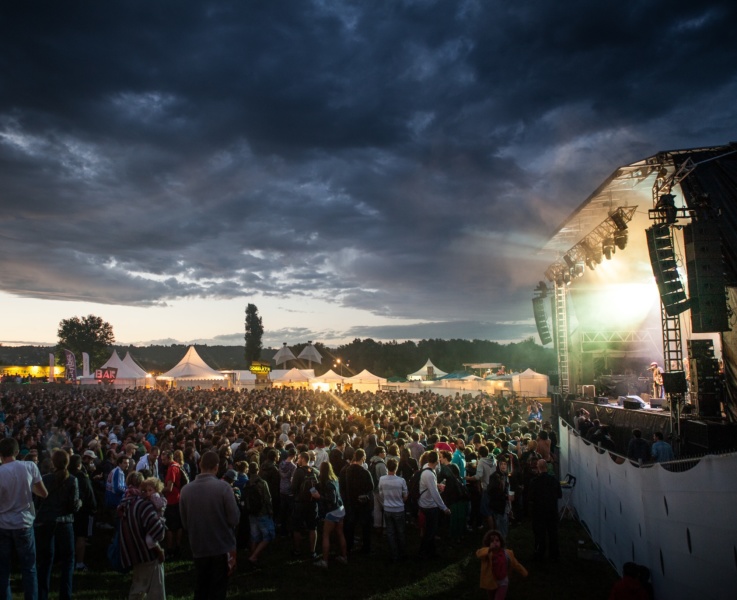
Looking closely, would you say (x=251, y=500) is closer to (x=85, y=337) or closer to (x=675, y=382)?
(x=675, y=382)

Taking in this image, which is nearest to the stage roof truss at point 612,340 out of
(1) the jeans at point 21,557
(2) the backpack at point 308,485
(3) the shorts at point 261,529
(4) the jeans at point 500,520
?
(4) the jeans at point 500,520

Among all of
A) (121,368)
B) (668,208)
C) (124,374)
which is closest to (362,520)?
(668,208)

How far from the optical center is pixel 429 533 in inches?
283

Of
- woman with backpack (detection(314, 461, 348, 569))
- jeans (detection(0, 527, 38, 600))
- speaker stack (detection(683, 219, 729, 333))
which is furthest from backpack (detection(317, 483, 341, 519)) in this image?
speaker stack (detection(683, 219, 729, 333))

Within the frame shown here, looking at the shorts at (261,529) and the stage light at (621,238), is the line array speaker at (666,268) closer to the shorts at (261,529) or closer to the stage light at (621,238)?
the stage light at (621,238)

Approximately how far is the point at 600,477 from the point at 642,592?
326 cm

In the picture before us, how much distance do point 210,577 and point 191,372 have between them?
3517cm

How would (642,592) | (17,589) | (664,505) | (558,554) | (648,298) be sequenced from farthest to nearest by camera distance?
1. (648,298)
2. (558,554)
3. (17,589)
4. (664,505)
5. (642,592)

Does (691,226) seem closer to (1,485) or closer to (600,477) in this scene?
(600,477)

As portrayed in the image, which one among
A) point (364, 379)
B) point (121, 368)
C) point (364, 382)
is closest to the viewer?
point (121, 368)

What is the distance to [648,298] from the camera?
846 inches

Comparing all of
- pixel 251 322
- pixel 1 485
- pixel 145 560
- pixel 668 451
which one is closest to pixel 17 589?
pixel 1 485

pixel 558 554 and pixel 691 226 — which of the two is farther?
pixel 691 226

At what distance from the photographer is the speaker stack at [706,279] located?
1005 cm
